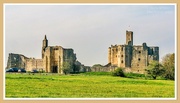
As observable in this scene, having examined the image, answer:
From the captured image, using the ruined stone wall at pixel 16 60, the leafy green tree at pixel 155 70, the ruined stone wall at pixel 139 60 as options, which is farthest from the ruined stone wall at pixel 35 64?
the leafy green tree at pixel 155 70

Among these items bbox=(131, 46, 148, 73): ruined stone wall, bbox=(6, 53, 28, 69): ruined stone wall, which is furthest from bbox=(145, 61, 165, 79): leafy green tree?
bbox=(6, 53, 28, 69): ruined stone wall

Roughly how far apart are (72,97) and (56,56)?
127 ft

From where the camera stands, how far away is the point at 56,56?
68.0m

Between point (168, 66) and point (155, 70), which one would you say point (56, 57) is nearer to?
point (155, 70)

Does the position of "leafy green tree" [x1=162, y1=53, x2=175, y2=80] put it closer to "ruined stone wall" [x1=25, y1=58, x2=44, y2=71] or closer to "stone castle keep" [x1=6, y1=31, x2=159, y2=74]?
"stone castle keep" [x1=6, y1=31, x2=159, y2=74]

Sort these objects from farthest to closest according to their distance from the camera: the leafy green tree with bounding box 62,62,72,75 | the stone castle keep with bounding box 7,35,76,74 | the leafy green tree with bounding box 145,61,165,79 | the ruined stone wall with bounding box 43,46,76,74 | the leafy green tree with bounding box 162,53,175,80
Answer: the stone castle keep with bounding box 7,35,76,74
the ruined stone wall with bounding box 43,46,76,74
the leafy green tree with bounding box 62,62,72,75
the leafy green tree with bounding box 145,61,165,79
the leafy green tree with bounding box 162,53,175,80

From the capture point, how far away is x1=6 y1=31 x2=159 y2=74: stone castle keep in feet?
214

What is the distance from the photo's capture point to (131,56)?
70.1 meters

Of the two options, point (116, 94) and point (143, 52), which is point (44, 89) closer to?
point (116, 94)

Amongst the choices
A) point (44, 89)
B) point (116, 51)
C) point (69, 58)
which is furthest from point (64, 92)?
point (116, 51)

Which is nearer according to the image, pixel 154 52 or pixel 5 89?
pixel 5 89

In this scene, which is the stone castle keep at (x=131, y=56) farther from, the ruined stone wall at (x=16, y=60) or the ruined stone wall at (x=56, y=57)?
the ruined stone wall at (x=16, y=60)

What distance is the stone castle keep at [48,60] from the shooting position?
65.1m

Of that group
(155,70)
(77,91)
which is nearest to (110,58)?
(155,70)
